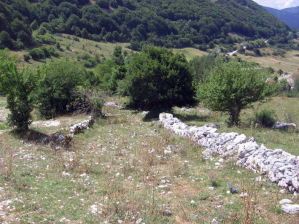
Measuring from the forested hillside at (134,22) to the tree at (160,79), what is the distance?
49664 mm

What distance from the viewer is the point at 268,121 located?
15.8 meters

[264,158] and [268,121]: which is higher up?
[264,158]

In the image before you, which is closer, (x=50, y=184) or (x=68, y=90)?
(x=50, y=184)

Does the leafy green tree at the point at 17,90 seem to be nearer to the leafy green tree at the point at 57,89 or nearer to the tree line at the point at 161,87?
the tree line at the point at 161,87

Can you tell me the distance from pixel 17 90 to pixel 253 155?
419 inches

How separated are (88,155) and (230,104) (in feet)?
29.0

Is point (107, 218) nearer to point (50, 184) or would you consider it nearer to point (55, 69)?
point (50, 184)

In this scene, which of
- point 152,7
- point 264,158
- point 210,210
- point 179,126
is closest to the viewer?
point 210,210

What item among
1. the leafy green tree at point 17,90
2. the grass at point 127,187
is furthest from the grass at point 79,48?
the grass at point 127,187

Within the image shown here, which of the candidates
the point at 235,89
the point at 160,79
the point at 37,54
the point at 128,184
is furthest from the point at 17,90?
the point at 37,54

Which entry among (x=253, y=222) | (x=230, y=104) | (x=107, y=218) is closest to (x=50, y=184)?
(x=107, y=218)

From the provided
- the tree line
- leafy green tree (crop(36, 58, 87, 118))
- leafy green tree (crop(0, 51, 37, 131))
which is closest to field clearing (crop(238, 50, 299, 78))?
the tree line

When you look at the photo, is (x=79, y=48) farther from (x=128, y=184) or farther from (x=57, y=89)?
(x=128, y=184)

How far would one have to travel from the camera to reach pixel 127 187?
6.81 m
